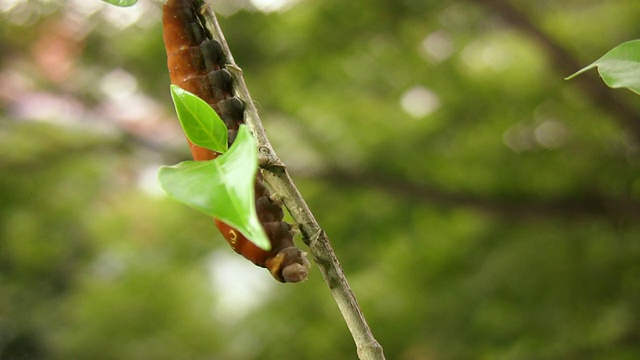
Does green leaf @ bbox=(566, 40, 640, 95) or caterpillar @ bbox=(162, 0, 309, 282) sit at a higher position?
green leaf @ bbox=(566, 40, 640, 95)

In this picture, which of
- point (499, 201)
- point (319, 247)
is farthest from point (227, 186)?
point (499, 201)

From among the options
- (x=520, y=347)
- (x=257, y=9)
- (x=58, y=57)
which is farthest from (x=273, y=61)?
(x=520, y=347)

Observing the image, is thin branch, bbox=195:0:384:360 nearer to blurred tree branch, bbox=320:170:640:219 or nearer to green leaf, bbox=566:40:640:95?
green leaf, bbox=566:40:640:95

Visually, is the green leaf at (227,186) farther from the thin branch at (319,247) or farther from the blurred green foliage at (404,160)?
the blurred green foliage at (404,160)

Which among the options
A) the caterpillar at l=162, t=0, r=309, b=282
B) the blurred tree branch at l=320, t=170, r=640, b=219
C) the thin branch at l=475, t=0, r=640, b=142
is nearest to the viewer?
the caterpillar at l=162, t=0, r=309, b=282

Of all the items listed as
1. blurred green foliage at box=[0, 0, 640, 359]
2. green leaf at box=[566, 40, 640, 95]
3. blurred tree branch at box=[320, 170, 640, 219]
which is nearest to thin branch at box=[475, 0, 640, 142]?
blurred green foliage at box=[0, 0, 640, 359]

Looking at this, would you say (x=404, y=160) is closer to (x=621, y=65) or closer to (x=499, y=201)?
(x=499, y=201)
